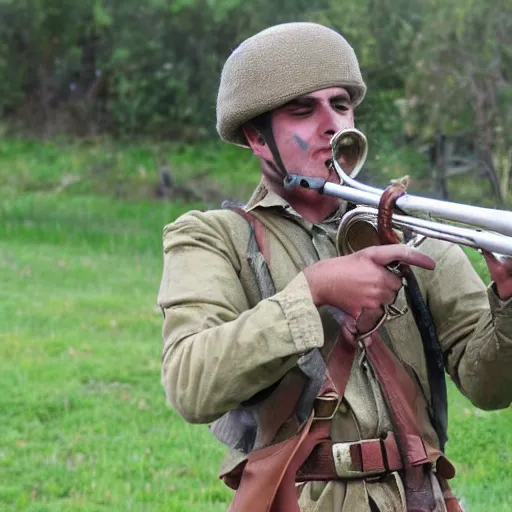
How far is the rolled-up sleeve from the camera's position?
257cm

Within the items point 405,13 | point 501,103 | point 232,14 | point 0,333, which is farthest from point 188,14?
point 0,333

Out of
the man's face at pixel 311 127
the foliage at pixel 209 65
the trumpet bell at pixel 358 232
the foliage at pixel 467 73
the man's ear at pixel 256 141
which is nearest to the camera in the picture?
the trumpet bell at pixel 358 232

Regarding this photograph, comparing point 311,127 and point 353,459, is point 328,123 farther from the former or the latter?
point 353,459

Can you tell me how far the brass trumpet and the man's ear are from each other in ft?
0.62

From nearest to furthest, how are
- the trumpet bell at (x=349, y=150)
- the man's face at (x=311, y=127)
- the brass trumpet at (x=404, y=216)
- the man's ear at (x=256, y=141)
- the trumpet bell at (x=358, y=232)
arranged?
1. the brass trumpet at (x=404, y=216)
2. the trumpet bell at (x=358, y=232)
3. the trumpet bell at (x=349, y=150)
4. the man's face at (x=311, y=127)
5. the man's ear at (x=256, y=141)

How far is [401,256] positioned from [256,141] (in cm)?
77

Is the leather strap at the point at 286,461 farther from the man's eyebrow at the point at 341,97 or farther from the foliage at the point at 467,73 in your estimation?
the foliage at the point at 467,73

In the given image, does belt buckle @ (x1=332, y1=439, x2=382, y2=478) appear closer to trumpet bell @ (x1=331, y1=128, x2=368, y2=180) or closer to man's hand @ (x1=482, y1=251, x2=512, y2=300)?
man's hand @ (x1=482, y1=251, x2=512, y2=300)

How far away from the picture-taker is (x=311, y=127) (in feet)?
9.91

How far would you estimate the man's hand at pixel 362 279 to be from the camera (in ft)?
8.37

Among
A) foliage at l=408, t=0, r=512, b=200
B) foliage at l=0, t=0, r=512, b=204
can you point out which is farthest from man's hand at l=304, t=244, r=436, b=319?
foliage at l=408, t=0, r=512, b=200

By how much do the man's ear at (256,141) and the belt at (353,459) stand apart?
800mm

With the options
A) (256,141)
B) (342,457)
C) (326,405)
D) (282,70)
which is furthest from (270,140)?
(342,457)

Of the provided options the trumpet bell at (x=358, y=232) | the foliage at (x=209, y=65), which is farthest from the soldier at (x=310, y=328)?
the foliage at (x=209, y=65)
